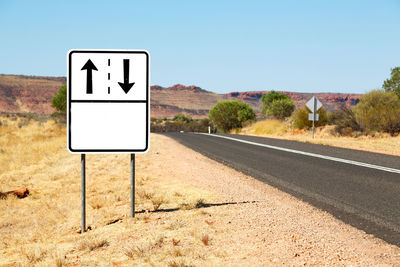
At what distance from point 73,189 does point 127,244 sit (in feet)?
15.8

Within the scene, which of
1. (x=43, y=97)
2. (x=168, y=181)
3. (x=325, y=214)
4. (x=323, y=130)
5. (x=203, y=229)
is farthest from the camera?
(x=43, y=97)

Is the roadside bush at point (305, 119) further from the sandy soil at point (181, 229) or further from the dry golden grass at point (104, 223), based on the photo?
the sandy soil at point (181, 229)

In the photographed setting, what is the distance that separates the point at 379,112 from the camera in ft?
81.8

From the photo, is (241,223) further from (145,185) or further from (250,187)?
(145,185)

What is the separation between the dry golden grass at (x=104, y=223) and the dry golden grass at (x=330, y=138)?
38.1ft

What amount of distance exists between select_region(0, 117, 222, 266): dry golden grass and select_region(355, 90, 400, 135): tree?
61.9 ft

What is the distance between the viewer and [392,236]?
449cm

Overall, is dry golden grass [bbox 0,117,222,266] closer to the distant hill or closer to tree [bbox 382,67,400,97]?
tree [bbox 382,67,400,97]

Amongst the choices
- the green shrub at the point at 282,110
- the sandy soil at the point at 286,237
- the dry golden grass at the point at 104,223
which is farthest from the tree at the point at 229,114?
the sandy soil at the point at 286,237

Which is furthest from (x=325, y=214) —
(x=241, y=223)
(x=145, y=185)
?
(x=145, y=185)

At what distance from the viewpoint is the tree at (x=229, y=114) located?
184ft

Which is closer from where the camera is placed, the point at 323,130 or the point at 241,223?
the point at 241,223

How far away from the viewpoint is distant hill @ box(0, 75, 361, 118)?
129125 mm

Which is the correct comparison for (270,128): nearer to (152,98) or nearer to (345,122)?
(345,122)
